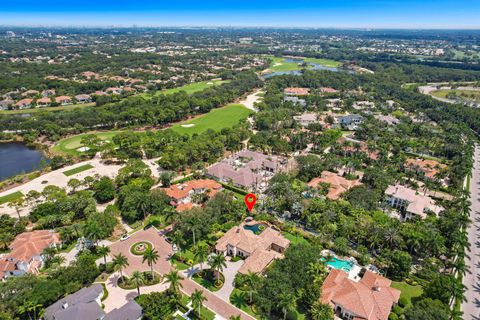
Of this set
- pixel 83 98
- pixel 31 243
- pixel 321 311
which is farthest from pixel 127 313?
pixel 83 98

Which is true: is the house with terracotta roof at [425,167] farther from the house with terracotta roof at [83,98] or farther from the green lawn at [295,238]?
the house with terracotta roof at [83,98]

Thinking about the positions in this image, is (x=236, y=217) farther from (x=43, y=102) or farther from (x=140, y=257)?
(x=43, y=102)

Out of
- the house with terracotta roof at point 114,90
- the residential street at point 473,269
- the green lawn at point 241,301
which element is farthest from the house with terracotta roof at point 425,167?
the house with terracotta roof at point 114,90

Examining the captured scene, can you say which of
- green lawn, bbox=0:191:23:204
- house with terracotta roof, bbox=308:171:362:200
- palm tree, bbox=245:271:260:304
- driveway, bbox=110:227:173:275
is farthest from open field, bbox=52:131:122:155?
palm tree, bbox=245:271:260:304

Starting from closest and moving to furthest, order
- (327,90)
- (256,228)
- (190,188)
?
(256,228), (190,188), (327,90)

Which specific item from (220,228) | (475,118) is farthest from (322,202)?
(475,118)
